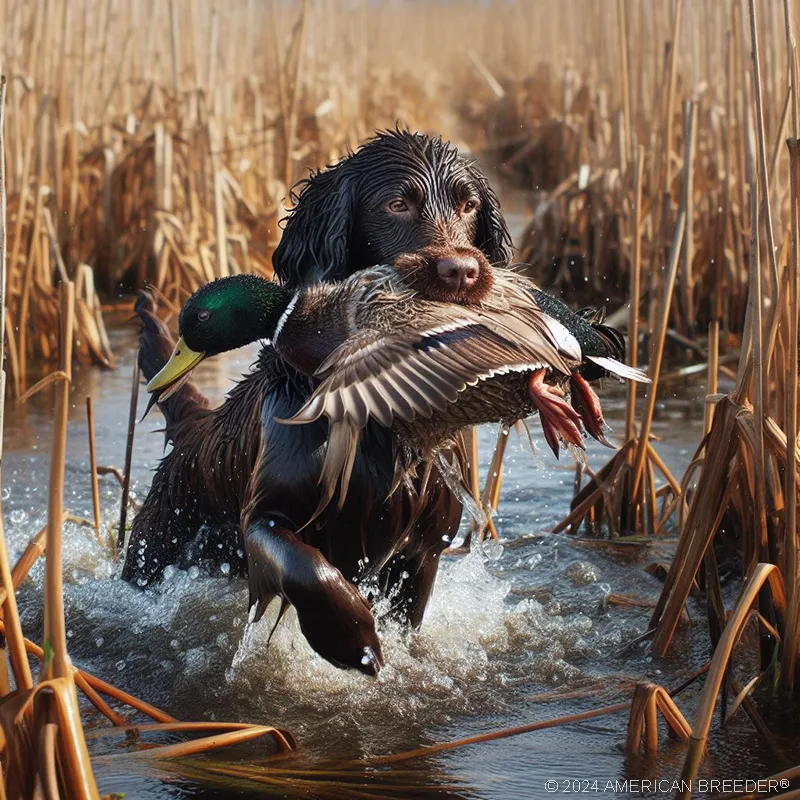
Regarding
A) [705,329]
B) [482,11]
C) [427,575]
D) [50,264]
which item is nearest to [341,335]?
[427,575]

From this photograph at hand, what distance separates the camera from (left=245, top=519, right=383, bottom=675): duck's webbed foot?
2.79 metres

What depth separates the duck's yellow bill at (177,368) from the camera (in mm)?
3012

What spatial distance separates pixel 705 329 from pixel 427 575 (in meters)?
4.82

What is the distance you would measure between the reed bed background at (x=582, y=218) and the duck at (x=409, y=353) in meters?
0.45

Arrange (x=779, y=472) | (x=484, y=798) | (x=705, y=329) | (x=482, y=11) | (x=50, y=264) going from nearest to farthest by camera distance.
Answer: (x=484, y=798) < (x=779, y=472) < (x=50, y=264) < (x=705, y=329) < (x=482, y=11)

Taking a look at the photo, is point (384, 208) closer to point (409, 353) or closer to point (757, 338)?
point (409, 353)

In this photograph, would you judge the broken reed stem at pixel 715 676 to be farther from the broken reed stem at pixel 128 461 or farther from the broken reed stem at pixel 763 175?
the broken reed stem at pixel 128 461

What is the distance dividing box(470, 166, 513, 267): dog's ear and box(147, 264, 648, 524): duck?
0.96 feet

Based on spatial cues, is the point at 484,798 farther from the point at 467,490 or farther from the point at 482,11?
the point at 482,11

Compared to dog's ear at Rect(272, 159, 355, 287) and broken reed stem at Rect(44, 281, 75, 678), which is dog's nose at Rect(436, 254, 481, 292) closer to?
dog's ear at Rect(272, 159, 355, 287)

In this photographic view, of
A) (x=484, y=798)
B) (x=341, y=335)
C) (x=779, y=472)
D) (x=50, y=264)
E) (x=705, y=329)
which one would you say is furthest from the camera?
(x=705, y=329)

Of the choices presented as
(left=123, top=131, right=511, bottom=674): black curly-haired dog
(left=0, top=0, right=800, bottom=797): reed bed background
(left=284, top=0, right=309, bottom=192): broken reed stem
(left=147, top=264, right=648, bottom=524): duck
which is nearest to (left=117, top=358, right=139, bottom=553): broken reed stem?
(left=123, top=131, right=511, bottom=674): black curly-haired dog

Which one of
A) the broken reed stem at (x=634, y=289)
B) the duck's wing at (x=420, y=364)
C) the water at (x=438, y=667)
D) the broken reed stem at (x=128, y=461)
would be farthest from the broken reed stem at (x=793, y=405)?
the broken reed stem at (x=128, y=461)

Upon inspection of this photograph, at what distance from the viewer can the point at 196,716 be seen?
303 centimetres
